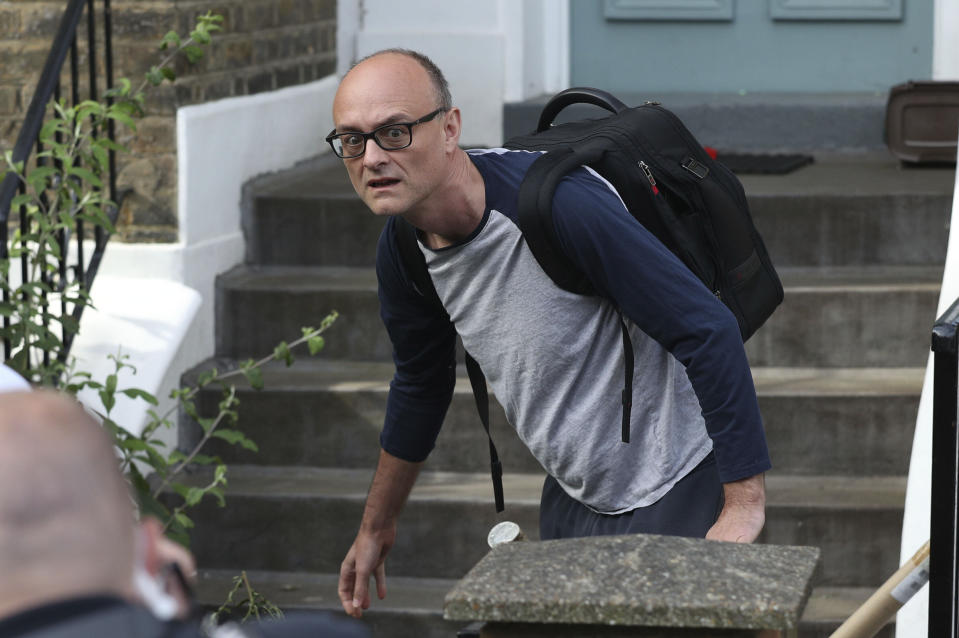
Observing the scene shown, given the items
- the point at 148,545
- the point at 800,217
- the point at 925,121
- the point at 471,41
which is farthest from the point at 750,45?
the point at 148,545

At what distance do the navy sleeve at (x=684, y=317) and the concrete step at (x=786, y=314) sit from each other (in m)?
2.38

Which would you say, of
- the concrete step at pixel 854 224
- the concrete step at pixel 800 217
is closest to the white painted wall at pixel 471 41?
the concrete step at pixel 800 217

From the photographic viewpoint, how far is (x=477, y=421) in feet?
15.2

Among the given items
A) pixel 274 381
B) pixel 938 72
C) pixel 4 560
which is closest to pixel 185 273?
pixel 274 381

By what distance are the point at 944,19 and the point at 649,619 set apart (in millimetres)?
4820

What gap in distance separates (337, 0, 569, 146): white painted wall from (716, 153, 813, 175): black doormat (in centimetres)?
91

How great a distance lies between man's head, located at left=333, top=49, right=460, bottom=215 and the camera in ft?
8.44

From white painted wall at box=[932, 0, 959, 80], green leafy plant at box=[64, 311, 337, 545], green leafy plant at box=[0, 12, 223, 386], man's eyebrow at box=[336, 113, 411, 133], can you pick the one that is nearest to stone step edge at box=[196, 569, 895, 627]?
green leafy plant at box=[64, 311, 337, 545]

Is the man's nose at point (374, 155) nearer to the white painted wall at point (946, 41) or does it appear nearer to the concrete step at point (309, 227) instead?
the concrete step at point (309, 227)

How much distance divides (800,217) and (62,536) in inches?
169

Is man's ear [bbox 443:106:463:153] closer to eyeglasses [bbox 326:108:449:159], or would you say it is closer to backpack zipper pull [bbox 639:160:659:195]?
eyeglasses [bbox 326:108:449:159]

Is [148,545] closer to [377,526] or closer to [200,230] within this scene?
[377,526]

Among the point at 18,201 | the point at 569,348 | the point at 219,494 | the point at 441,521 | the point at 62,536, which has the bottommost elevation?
the point at 441,521

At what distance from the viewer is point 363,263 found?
529cm
